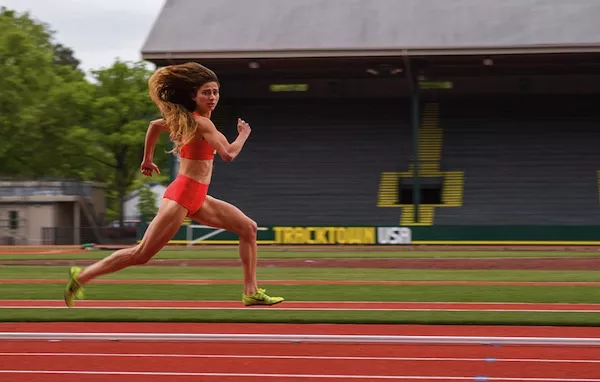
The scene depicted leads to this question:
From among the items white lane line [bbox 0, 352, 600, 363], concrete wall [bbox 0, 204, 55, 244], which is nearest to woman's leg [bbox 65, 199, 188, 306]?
white lane line [bbox 0, 352, 600, 363]

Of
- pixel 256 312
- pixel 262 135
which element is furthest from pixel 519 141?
pixel 256 312

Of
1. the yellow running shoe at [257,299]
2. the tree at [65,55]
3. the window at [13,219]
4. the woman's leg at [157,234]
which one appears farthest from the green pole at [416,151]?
the tree at [65,55]

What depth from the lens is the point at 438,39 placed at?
36.0 meters

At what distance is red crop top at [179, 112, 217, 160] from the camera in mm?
7680

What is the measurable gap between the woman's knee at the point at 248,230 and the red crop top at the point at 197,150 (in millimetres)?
701

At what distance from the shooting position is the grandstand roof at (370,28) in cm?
3559

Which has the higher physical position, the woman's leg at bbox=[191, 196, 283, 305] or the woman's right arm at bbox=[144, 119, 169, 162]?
the woman's right arm at bbox=[144, 119, 169, 162]

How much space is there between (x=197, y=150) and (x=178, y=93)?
498mm

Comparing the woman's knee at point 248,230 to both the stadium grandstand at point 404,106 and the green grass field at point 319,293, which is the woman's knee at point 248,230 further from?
the stadium grandstand at point 404,106

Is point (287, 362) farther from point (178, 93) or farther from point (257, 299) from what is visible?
point (178, 93)

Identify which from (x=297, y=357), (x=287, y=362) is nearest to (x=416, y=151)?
(x=297, y=357)

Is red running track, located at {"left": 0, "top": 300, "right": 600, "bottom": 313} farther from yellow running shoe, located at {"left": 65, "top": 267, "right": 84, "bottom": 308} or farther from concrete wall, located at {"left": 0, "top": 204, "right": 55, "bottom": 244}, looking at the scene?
concrete wall, located at {"left": 0, "top": 204, "right": 55, "bottom": 244}

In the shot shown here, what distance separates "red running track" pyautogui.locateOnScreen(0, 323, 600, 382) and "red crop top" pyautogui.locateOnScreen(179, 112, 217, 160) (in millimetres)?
1541

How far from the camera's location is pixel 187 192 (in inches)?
301
